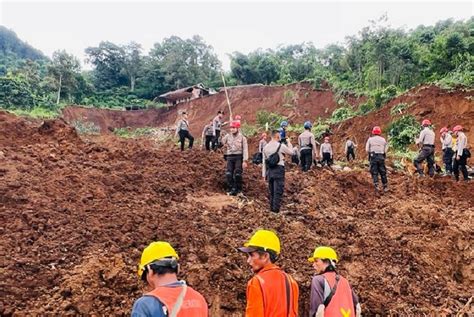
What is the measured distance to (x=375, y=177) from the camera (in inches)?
416

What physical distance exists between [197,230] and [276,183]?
198cm

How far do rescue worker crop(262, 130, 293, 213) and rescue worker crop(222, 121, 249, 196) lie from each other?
663 millimetres

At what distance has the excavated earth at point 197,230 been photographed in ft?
16.5

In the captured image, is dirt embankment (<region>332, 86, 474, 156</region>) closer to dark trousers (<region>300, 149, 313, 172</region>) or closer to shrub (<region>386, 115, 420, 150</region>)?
shrub (<region>386, 115, 420, 150</region>)

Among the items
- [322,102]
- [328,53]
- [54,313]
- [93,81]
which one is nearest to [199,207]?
[54,313]

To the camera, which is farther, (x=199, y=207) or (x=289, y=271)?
(x=199, y=207)

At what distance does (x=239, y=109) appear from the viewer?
120 feet

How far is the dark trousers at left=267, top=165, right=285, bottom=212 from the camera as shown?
26.1 ft

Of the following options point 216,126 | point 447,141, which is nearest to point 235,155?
point 216,126

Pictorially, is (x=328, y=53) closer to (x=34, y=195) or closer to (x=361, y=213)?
(x=361, y=213)

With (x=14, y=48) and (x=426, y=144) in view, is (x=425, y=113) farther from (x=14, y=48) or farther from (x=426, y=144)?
(x=14, y=48)

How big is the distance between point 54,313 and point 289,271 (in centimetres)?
274

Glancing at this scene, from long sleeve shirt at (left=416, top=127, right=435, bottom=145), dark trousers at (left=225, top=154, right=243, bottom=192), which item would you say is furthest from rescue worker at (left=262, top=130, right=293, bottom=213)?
long sleeve shirt at (left=416, top=127, right=435, bottom=145)

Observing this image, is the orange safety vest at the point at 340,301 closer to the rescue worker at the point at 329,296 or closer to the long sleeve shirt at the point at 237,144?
the rescue worker at the point at 329,296
